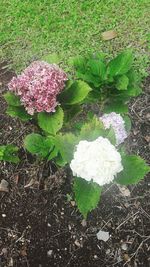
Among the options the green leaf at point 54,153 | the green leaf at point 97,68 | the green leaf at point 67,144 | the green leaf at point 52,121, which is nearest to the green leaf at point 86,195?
the green leaf at point 67,144

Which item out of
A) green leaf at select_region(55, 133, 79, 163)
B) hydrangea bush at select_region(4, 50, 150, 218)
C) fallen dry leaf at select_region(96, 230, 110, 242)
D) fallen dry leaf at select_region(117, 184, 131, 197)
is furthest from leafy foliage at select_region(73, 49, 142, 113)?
fallen dry leaf at select_region(96, 230, 110, 242)

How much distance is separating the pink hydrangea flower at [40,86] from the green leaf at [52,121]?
0.16 feet

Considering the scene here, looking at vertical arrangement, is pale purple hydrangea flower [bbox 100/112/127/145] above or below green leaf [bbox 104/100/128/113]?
above

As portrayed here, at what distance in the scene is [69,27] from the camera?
4133 mm

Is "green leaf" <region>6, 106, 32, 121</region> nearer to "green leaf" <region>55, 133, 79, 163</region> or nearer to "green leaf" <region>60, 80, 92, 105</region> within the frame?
"green leaf" <region>60, 80, 92, 105</region>

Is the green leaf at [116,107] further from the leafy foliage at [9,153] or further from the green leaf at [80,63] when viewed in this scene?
the leafy foliage at [9,153]

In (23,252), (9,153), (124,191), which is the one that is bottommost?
(23,252)

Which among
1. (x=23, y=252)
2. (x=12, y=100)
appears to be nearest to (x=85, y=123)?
Result: (x=12, y=100)

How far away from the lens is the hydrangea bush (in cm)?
244

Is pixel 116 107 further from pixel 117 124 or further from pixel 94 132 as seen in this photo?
pixel 94 132

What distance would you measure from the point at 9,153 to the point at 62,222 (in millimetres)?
553

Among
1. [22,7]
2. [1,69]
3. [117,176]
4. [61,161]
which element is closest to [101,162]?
[117,176]

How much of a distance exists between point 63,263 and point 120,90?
1.11m

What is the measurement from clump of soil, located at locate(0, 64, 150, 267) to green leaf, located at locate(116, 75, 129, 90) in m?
0.52
